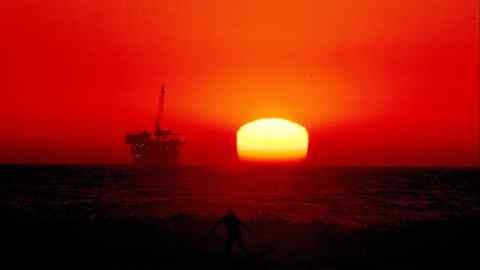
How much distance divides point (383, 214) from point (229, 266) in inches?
1365

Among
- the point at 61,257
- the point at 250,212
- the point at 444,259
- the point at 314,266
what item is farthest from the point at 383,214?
the point at 61,257

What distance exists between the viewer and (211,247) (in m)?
26.2

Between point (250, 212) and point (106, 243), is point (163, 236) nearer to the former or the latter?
point (106, 243)

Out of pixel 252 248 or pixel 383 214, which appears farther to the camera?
pixel 383 214

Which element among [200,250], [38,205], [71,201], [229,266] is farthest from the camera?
[71,201]

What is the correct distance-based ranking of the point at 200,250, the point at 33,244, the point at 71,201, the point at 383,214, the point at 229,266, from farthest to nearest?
the point at 71,201
the point at 383,214
the point at 33,244
the point at 200,250
the point at 229,266

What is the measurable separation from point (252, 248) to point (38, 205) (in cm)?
4157

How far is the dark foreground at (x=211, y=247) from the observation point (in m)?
22.7

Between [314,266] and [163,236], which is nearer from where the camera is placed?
[314,266]

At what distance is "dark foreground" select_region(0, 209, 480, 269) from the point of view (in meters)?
22.7

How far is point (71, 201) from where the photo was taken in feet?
223

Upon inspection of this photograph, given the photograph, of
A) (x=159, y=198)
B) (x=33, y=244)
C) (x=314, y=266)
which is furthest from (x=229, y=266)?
(x=159, y=198)

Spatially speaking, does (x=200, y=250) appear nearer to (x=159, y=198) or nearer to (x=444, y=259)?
(x=444, y=259)

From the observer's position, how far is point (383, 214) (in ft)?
173
